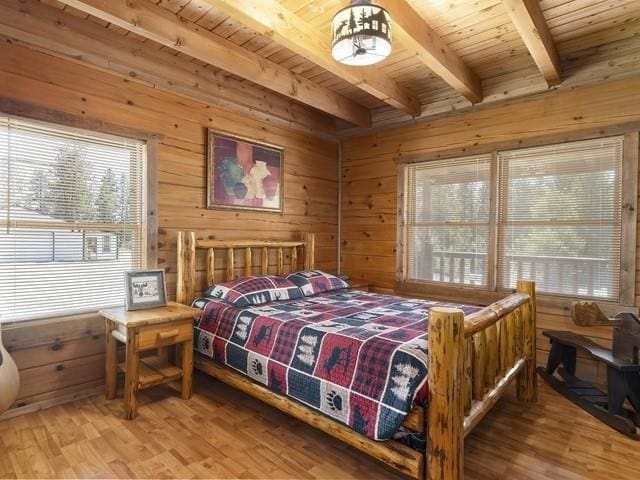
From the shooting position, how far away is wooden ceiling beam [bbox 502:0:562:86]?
207cm

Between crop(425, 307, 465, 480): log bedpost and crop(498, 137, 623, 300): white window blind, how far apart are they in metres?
2.05

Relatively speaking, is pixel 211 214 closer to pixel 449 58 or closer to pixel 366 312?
pixel 366 312

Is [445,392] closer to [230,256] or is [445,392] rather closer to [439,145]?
[230,256]

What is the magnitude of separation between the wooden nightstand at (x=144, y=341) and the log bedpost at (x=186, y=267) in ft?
0.89

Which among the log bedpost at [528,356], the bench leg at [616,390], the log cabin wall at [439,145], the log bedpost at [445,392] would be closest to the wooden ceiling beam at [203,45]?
the log cabin wall at [439,145]

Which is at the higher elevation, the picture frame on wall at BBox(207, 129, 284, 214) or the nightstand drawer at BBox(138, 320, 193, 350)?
the picture frame on wall at BBox(207, 129, 284, 214)

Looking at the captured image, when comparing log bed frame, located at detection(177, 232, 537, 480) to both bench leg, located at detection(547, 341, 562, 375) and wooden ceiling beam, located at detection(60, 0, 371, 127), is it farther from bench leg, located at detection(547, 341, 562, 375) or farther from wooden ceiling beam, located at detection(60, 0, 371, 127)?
wooden ceiling beam, located at detection(60, 0, 371, 127)

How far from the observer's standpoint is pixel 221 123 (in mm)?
3301

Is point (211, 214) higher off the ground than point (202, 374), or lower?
higher

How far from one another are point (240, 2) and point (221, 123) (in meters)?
1.40

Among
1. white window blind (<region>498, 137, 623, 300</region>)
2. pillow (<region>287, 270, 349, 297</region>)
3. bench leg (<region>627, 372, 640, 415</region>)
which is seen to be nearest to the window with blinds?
pillow (<region>287, 270, 349, 297</region>)

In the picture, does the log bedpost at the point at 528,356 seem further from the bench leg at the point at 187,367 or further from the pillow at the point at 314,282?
the bench leg at the point at 187,367

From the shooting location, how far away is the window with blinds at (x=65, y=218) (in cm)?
227

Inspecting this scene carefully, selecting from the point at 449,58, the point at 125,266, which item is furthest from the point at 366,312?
the point at 449,58
